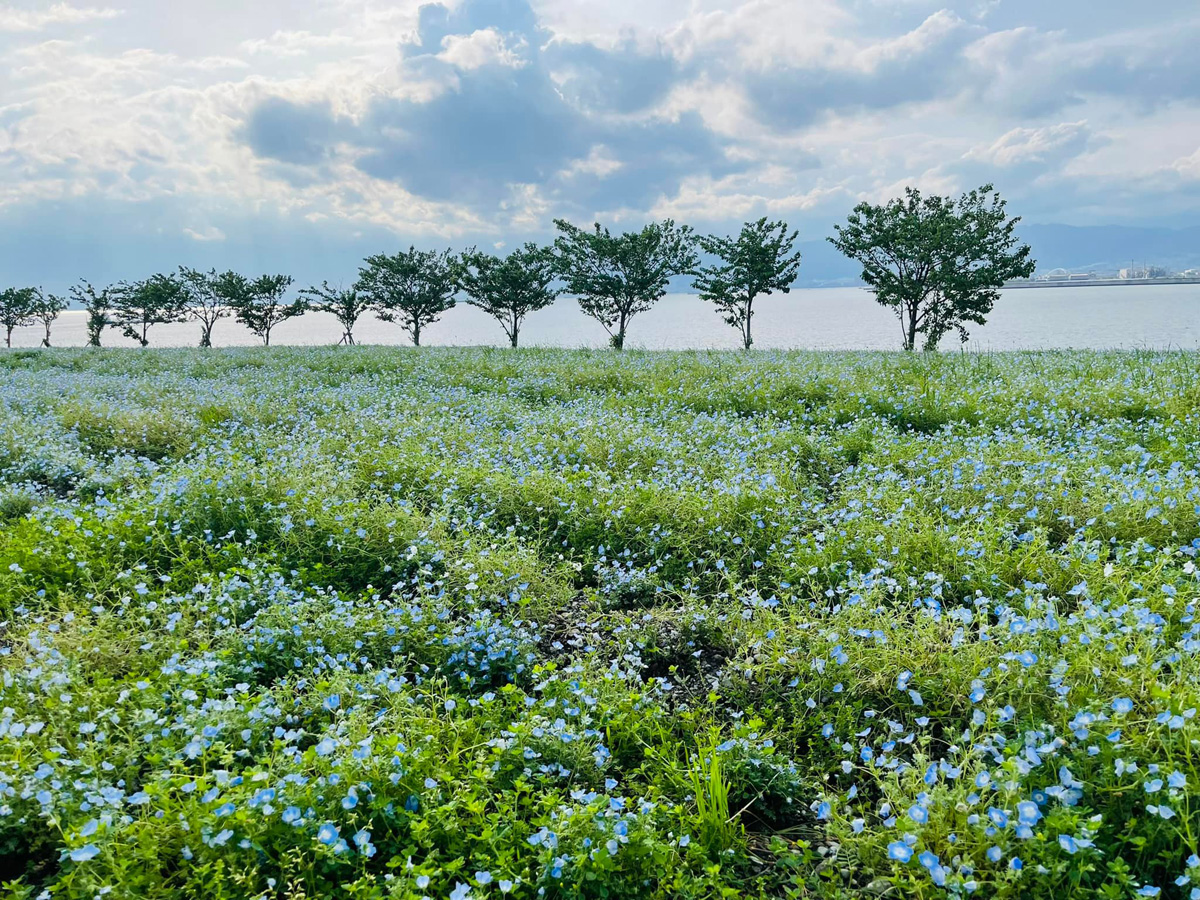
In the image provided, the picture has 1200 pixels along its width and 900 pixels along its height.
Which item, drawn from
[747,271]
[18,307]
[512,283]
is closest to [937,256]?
[747,271]

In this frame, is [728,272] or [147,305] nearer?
Answer: [728,272]

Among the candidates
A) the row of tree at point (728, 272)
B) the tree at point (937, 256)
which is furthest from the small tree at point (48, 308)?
the tree at point (937, 256)

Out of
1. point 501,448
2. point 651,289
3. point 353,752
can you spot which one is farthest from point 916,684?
point 651,289

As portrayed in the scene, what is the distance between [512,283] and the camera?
3978 centimetres

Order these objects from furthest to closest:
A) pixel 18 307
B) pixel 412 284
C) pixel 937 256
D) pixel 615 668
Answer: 1. pixel 18 307
2. pixel 412 284
3. pixel 937 256
4. pixel 615 668

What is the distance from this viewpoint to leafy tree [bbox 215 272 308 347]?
164 ft

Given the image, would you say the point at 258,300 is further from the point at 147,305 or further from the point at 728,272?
the point at 728,272

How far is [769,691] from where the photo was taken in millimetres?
3908

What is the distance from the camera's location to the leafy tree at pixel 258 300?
4984 cm

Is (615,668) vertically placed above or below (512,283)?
below

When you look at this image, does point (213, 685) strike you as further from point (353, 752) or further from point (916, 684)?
point (916, 684)

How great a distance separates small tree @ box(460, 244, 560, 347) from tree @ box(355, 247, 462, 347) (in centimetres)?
420

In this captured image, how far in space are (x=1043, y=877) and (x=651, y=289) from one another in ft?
117

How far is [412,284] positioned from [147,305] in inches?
837
